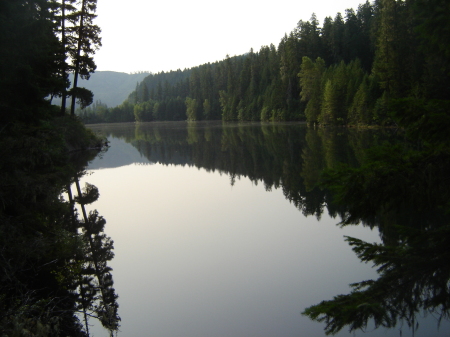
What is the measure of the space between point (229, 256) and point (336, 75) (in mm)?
47332

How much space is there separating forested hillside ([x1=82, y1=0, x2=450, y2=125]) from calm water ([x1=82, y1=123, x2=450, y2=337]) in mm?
3258

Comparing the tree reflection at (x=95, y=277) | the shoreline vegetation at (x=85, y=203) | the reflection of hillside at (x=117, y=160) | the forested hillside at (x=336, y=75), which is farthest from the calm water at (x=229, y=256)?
the reflection of hillside at (x=117, y=160)

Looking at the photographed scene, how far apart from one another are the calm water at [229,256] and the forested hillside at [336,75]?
326 cm

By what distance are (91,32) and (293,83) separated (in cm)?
5236

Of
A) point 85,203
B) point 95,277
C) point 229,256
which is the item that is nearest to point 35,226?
point 95,277

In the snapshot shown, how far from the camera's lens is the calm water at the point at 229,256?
5.91 metres

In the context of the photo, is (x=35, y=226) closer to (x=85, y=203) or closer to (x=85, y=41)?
(x=85, y=203)

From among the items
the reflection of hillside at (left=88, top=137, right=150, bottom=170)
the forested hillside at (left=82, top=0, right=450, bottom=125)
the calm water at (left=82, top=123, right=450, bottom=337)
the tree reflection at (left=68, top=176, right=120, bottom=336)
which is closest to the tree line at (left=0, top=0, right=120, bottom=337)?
the tree reflection at (left=68, top=176, right=120, bottom=336)

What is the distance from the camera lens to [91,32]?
28.1 m

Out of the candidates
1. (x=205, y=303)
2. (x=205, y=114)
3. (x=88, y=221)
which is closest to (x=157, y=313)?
(x=205, y=303)

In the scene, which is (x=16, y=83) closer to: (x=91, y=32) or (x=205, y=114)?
(x=91, y=32)

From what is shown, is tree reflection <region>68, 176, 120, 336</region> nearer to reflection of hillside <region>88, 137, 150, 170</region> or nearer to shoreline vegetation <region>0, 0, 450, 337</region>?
shoreline vegetation <region>0, 0, 450, 337</region>

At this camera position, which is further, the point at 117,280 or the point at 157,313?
the point at 117,280

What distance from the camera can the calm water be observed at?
5.91 m
